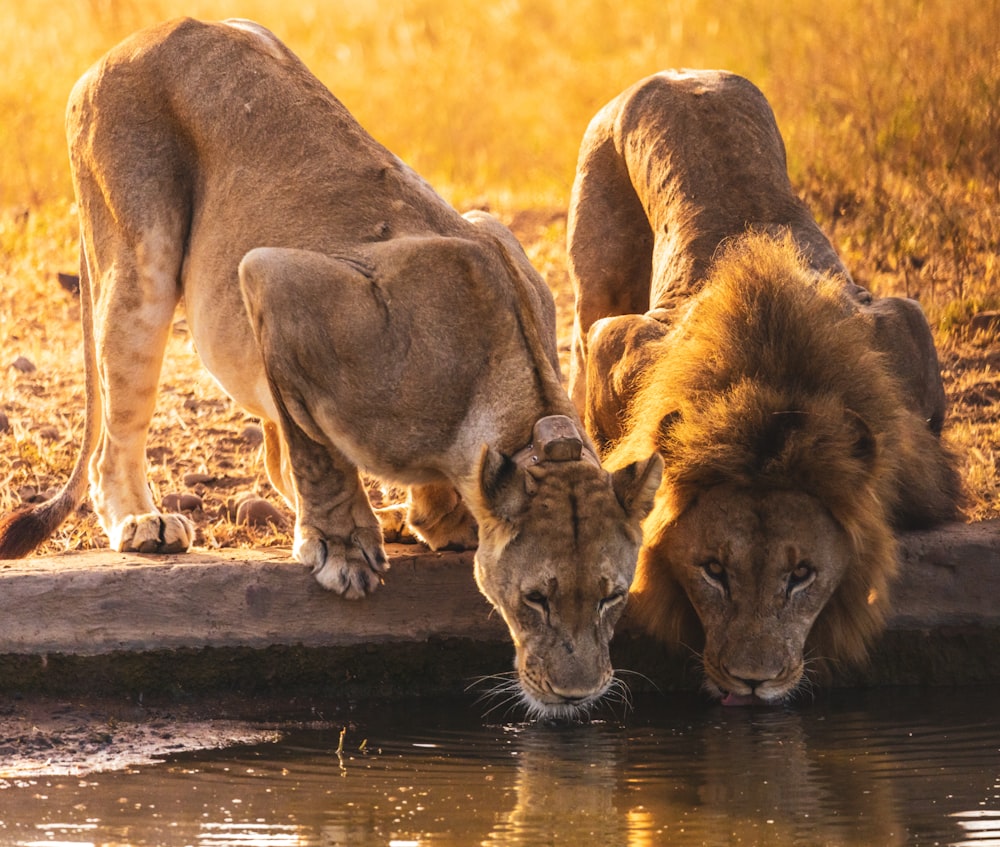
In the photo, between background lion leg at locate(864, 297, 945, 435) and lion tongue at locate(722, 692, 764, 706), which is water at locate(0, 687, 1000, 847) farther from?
background lion leg at locate(864, 297, 945, 435)

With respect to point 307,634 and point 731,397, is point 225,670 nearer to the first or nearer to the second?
point 307,634

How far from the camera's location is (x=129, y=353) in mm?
5633

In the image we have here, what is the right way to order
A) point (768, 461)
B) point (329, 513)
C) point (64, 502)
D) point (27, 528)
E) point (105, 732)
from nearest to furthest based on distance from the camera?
1. point (105, 732)
2. point (768, 461)
3. point (329, 513)
4. point (27, 528)
5. point (64, 502)

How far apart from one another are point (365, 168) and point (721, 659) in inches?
74.8

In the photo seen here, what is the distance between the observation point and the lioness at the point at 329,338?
4.36 m

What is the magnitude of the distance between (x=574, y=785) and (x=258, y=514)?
2282 mm

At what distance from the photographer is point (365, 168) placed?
5.46 meters

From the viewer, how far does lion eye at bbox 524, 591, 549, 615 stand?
432 cm

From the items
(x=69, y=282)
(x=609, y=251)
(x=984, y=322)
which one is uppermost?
(x=609, y=251)

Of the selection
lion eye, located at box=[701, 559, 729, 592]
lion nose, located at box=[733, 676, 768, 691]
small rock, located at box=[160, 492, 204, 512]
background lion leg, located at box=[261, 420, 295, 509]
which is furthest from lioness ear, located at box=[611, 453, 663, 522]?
small rock, located at box=[160, 492, 204, 512]

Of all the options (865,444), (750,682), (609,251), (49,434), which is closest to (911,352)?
(865,444)

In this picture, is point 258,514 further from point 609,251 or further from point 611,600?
point 611,600

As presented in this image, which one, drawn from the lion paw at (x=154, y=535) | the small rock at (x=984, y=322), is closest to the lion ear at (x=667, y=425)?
the lion paw at (x=154, y=535)

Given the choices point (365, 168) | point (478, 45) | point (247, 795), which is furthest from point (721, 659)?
point (478, 45)
